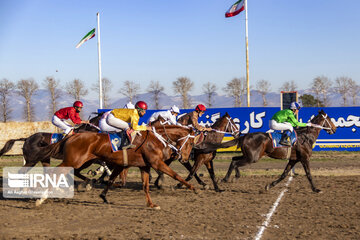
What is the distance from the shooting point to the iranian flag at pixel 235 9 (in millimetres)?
28253

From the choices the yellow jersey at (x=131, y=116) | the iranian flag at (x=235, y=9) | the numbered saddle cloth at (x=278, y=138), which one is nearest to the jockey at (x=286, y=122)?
the numbered saddle cloth at (x=278, y=138)

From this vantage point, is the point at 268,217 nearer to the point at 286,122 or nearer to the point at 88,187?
the point at 286,122

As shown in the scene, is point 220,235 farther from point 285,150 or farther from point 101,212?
point 285,150

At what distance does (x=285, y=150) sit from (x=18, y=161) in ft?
Answer: 50.2

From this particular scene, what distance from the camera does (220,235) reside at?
6988 millimetres

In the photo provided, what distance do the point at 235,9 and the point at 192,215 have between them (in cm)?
2239

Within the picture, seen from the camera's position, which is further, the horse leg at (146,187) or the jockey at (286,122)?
the jockey at (286,122)

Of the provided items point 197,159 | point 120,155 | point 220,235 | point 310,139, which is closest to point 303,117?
point 310,139

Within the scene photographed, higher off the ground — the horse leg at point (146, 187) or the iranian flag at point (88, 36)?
the iranian flag at point (88, 36)

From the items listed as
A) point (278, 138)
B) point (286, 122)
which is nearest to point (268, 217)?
point (278, 138)

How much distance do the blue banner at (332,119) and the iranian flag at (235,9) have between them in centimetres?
853

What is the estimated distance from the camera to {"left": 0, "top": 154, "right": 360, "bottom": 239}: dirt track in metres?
7.17

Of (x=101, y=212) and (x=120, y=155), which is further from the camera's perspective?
(x=120, y=155)

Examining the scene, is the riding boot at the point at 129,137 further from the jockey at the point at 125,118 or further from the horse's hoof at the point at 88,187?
the horse's hoof at the point at 88,187
